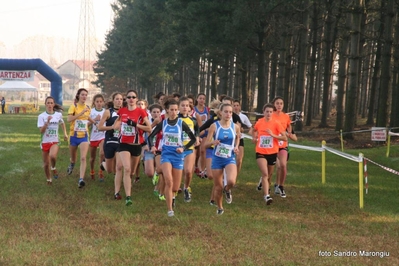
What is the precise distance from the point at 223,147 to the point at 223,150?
57 millimetres

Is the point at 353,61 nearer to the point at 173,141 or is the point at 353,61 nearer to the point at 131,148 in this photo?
the point at 131,148

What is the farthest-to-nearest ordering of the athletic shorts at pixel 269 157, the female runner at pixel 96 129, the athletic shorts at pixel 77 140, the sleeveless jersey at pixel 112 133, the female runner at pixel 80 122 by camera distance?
the female runner at pixel 96 129 → the athletic shorts at pixel 77 140 → the female runner at pixel 80 122 → the sleeveless jersey at pixel 112 133 → the athletic shorts at pixel 269 157

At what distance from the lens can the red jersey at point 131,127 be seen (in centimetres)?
1107

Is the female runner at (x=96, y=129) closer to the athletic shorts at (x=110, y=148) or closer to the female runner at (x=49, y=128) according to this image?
the female runner at (x=49, y=128)

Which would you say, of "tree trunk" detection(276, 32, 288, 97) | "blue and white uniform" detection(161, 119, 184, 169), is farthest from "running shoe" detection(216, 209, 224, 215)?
"tree trunk" detection(276, 32, 288, 97)

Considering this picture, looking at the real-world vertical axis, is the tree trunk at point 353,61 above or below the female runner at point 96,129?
above

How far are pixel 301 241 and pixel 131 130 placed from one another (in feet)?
14.2

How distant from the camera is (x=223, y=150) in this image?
1005 centimetres

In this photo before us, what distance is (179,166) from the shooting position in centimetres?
1018

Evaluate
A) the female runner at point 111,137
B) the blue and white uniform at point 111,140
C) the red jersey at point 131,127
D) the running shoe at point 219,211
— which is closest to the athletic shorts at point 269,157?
the running shoe at point 219,211

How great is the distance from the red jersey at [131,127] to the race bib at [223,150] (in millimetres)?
1858

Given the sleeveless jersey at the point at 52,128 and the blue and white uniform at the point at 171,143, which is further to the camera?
the sleeveless jersey at the point at 52,128

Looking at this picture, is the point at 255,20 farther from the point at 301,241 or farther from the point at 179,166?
the point at 301,241

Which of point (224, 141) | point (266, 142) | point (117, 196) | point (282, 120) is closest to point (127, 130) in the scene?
point (117, 196)
